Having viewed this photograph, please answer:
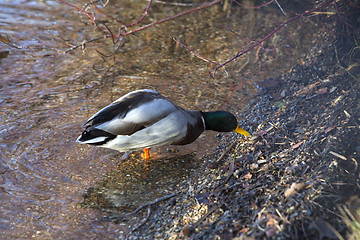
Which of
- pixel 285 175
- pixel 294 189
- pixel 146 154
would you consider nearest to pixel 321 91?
pixel 285 175

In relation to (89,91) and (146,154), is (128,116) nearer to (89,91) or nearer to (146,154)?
(146,154)

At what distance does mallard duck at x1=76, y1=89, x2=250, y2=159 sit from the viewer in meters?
3.82

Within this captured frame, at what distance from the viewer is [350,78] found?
4324 millimetres

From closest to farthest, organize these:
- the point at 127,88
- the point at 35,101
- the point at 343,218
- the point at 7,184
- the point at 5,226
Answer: the point at 343,218, the point at 5,226, the point at 7,184, the point at 35,101, the point at 127,88

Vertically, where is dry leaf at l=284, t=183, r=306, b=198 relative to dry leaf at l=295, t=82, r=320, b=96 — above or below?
below

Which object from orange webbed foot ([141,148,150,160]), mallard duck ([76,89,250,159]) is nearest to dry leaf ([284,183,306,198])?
mallard duck ([76,89,250,159])

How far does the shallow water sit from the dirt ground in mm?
357

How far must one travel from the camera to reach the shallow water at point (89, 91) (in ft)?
11.6

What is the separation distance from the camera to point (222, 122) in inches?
168

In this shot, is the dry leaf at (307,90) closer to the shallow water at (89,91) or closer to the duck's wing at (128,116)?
the shallow water at (89,91)

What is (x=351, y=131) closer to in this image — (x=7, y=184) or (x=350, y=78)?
(x=350, y=78)

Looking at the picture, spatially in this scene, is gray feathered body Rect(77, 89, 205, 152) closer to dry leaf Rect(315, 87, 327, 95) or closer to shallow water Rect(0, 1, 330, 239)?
shallow water Rect(0, 1, 330, 239)

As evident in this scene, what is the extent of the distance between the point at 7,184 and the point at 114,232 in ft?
4.01

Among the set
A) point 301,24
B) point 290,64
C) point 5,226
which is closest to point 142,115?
→ point 5,226
